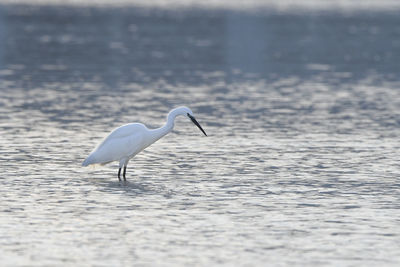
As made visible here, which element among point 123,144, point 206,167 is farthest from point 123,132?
point 206,167

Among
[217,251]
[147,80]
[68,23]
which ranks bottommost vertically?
[217,251]

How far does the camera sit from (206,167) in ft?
61.0

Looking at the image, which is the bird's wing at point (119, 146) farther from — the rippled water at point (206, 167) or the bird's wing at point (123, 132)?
the rippled water at point (206, 167)

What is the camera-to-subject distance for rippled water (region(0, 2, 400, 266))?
12766 mm

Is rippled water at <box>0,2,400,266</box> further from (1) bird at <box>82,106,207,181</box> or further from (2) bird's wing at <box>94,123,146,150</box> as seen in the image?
(2) bird's wing at <box>94,123,146,150</box>

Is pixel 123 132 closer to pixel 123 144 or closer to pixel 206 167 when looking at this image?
pixel 123 144

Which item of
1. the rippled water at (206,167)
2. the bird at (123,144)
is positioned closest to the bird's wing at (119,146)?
the bird at (123,144)

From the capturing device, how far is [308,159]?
19.5m

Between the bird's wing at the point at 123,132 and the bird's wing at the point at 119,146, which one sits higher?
the bird's wing at the point at 123,132

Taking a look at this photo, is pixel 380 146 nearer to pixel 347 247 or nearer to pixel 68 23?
pixel 347 247

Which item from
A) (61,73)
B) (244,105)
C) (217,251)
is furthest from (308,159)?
(61,73)

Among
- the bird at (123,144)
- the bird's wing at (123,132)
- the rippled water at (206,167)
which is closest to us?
the rippled water at (206,167)

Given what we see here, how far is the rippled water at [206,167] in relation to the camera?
12766mm

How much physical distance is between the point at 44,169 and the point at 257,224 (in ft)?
18.3
